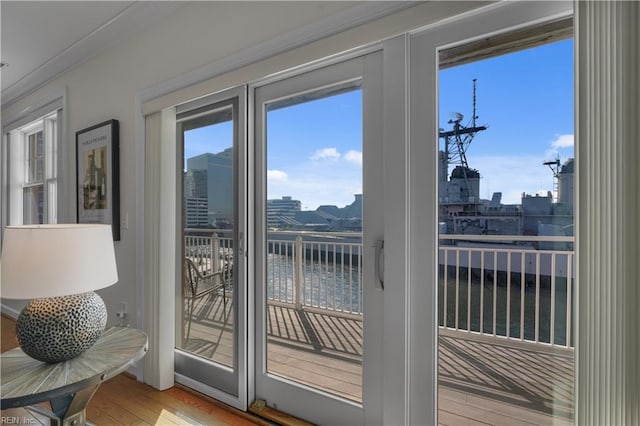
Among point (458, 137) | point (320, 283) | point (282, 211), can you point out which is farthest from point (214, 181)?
point (458, 137)

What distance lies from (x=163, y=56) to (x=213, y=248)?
4.62 ft

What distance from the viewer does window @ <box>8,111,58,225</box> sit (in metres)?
3.61

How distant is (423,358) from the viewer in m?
1.49

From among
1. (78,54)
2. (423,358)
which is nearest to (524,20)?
(423,358)

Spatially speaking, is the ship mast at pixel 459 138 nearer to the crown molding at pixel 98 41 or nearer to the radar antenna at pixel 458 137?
the radar antenna at pixel 458 137

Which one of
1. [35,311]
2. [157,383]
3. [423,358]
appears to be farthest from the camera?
[157,383]

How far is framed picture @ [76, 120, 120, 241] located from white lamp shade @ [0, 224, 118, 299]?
1.49 m

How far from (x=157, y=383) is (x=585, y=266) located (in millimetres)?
2572

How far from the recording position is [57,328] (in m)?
1.24

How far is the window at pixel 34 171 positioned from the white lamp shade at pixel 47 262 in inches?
110

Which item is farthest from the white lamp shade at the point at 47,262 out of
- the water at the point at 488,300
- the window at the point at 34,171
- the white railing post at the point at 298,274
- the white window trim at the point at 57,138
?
the window at the point at 34,171

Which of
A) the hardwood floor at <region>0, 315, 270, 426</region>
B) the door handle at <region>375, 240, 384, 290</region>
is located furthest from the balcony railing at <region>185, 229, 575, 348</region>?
the hardwood floor at <region>0, 315, 270, 426</region>

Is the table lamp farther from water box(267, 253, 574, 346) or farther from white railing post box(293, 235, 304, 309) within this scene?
water box(267, 253, 574, 346)

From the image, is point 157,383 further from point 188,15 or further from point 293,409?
point 188,15
